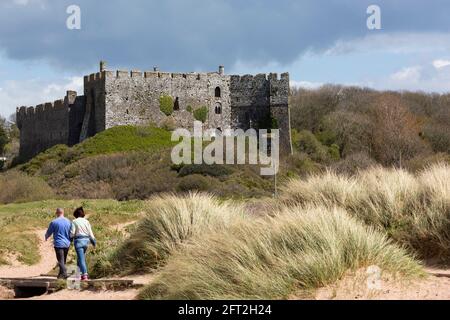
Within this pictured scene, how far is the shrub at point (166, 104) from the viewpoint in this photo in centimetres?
4984

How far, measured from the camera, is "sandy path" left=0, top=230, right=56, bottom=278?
62.1 feet

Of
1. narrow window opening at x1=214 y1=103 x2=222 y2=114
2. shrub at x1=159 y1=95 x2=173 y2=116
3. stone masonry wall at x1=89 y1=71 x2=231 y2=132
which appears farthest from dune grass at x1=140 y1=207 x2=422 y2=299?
narrow window opening at x1=214 y1=103 x2=222 y2=114

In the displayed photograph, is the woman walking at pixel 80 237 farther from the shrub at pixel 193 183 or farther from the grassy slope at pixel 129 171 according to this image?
the shrub at pixel 193 183

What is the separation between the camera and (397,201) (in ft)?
48.8

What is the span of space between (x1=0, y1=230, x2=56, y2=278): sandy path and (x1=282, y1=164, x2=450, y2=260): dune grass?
272 inches

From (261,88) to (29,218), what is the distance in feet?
88.9

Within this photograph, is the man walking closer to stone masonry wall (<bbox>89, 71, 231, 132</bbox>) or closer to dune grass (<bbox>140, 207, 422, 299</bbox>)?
dune grass (<bbox>140, 207, 422, 299</bbox>)

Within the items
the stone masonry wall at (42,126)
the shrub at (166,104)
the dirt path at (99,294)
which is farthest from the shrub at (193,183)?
the dirt path at (99,294)

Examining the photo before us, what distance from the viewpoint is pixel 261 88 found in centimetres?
5038

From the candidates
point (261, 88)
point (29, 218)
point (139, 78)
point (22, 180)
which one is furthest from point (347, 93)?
point (29, 218)

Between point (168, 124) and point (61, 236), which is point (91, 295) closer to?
point (61, 236)

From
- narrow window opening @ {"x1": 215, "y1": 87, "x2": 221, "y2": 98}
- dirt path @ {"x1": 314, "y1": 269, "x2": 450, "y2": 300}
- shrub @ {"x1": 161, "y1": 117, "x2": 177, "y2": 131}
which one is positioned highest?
narrow window opening @ {"x1": 215, "y1": 87, "x2": 221, "y2": 98}

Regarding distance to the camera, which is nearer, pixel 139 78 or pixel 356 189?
pixel 356 189
